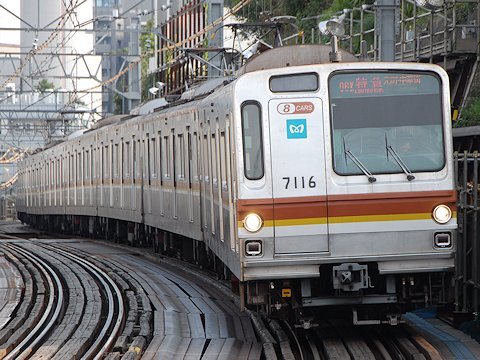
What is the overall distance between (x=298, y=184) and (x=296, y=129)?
44cm

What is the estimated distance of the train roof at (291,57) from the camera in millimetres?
10664

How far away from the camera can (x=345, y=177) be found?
9.75m

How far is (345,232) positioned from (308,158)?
25.9 inches

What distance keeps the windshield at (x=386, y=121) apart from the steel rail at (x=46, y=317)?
3055 millimetres

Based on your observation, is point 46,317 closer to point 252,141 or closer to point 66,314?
point 66,314

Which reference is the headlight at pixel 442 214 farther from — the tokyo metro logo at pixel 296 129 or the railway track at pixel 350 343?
the tokyo metro logo at pixel 296 129

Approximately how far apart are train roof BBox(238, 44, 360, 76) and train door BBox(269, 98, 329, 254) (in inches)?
38.8

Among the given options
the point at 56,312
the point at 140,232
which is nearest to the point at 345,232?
the point at 56,312

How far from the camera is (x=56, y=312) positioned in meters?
12.9

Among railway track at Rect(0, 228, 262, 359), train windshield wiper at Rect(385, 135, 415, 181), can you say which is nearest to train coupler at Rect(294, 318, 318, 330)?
railway track at Rect(0, 228, 262, 359)

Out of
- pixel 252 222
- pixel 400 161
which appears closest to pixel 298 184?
pixel 252 222

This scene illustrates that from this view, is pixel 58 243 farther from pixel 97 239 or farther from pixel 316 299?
pixel 316 299

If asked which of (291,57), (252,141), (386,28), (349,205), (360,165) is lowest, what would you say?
(349,205)

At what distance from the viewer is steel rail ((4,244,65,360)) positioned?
10.2 metres
